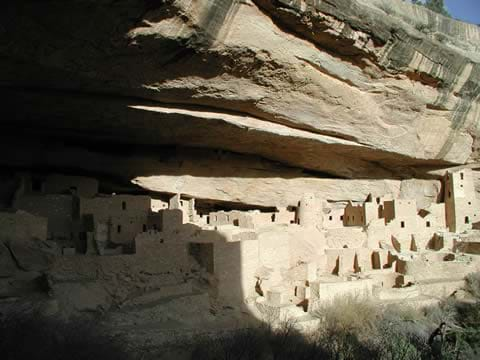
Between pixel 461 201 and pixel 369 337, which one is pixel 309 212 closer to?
pixel 369 337

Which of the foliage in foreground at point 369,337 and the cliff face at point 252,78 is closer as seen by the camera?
the foliage in foreground at point 369,337

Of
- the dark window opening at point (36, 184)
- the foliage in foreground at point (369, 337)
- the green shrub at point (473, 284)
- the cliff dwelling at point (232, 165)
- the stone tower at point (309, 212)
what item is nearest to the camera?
the foliage in foreground at point (369, 337)

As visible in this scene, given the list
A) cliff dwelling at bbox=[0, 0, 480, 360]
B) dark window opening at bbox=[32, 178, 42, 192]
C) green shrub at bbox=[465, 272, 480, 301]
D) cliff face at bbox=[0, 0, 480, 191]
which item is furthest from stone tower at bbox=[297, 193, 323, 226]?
dark window opening at bbox=[32, 178, 42, 192]

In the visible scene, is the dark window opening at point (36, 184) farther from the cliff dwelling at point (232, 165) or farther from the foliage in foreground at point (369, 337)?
the foliage in foreground at point (369, 337)

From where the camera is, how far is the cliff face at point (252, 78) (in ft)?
26.4

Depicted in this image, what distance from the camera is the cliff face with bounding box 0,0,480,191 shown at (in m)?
8.04

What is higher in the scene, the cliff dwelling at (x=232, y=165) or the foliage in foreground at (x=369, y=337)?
the cliff dwelling at (x=232, y=165)

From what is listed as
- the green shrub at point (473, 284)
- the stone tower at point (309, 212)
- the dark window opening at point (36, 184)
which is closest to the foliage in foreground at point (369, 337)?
Result: the green shrub at point (473, 284)

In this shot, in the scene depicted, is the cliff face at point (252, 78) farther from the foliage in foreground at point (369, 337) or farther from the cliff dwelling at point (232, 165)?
the foliage in foreground at point (369, 337)

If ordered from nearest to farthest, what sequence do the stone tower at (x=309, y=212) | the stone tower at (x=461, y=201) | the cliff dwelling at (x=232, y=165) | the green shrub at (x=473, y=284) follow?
the cliff dwelling at (x=232, y=165) < the green shrub at (x=473, y=284) < the stone tower at (x=309, y=212) < the stone tower at (x=461, y=201)

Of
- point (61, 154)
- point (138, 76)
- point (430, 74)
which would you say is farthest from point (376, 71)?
point (61, 154)

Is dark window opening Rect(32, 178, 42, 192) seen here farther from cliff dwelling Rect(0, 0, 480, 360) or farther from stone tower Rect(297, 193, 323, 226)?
stone tower Rect(297, 193, 323, 226)

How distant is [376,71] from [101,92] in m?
6.08

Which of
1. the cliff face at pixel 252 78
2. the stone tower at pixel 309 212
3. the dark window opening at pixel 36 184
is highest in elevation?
the cliff face at pixel 252 78
